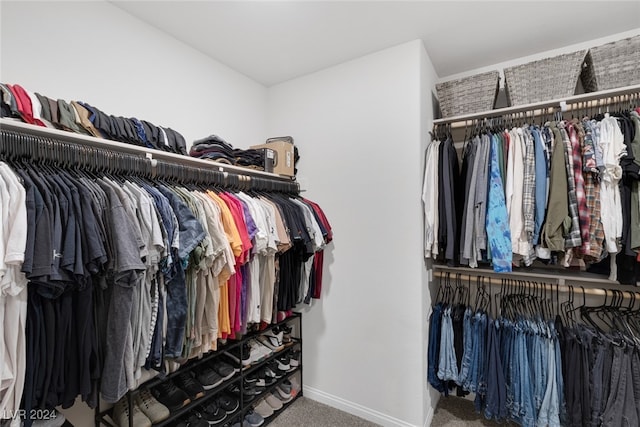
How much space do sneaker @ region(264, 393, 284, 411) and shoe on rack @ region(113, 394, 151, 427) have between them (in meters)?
0.86

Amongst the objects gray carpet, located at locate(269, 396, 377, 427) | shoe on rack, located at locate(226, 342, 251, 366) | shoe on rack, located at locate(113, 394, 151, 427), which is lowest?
gray carpet, located at locate(269, 396, 377, 427)

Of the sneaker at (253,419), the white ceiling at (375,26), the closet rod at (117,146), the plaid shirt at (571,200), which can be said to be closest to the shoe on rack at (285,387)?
the sneaker at (253,419)

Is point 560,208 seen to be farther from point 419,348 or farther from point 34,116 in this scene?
point 34,116

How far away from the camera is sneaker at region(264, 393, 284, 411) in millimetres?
2012

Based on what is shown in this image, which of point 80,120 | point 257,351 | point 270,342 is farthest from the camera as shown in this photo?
point 270,342

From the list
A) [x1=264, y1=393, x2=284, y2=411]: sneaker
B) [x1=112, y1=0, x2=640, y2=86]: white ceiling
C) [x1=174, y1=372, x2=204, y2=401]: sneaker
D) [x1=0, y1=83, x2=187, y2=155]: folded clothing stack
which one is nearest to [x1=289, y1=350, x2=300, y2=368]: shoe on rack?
[x1=264, y1=393, x2=284, y2=411]: sneaker

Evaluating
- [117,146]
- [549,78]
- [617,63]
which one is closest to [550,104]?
[549,78]

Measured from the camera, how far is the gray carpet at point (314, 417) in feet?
6.39

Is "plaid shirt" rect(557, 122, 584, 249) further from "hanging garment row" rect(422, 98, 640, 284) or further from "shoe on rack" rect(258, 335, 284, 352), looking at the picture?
"shoe on rack" rect(258, 335, 284, 352)

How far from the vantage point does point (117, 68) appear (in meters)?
1.58

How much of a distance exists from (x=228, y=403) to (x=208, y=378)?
253 millimetres

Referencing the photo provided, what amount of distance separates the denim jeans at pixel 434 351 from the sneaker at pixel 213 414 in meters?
1.35

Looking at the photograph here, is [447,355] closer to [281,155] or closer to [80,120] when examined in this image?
[281,155]

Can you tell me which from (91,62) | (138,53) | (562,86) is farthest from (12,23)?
(562,86)
